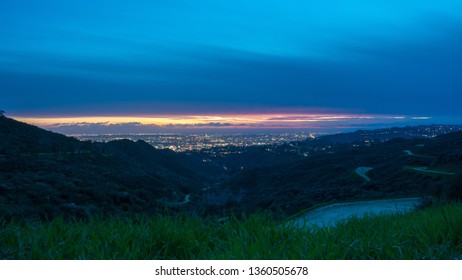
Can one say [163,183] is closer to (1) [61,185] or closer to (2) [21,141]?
(2) [21,141]

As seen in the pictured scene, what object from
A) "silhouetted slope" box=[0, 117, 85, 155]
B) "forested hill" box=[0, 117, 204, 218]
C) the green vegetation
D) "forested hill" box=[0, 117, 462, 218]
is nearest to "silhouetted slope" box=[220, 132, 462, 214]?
"forested hill" box=[0, 117, 462, 218]

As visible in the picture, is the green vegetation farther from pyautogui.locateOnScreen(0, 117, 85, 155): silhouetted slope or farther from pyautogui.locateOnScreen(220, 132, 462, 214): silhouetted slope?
pyautogui.locateOnScreen(0, 117, 85, 155): silhouetted slope

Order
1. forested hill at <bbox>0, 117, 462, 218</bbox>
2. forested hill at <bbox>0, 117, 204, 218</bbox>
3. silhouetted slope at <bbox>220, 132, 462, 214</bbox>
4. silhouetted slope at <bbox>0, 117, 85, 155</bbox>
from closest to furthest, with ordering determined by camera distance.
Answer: forested hill at <bbox>0, 117, 204, 218</bbox>
forested hill at <bbox>0, 117, 462, 218</bbox>
silhouetted slope at <bbox>220, 132, 462, 214</bbox>
silhouetted slope at <bbox>0, 117, 85, 155</bbox>

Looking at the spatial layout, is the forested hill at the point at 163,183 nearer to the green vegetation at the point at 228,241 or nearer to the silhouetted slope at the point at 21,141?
the silhouetted slope at the point at 21,141

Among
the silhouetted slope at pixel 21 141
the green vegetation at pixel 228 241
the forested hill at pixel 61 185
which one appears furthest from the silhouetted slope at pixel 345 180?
the silhouetted slope at pixel 21 141

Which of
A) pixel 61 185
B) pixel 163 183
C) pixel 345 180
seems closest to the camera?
pixel 61 185

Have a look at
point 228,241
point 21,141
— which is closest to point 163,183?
point 21,141
